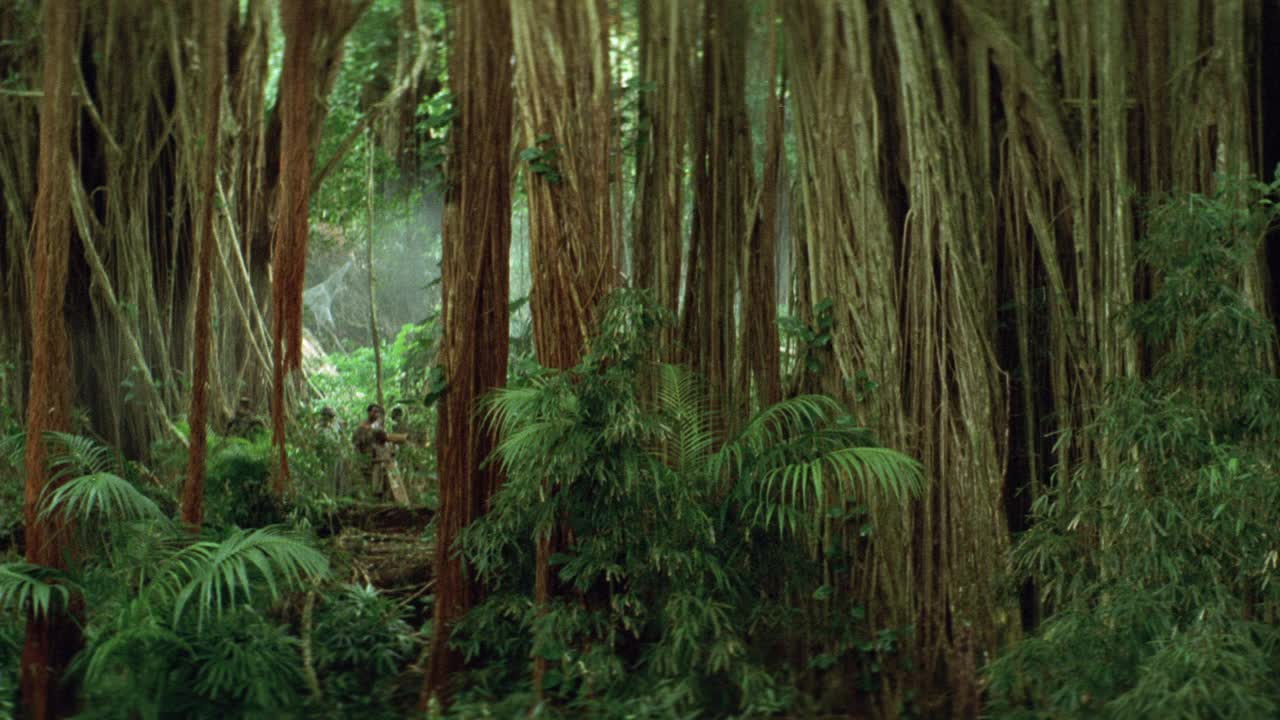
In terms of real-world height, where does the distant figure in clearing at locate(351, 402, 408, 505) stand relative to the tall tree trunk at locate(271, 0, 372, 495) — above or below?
below

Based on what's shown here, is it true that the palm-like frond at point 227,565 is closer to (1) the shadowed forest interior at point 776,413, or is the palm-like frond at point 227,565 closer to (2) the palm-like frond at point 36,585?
(1) the shadowed forest interior at point 776,413

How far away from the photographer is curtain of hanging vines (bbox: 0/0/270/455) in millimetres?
6328

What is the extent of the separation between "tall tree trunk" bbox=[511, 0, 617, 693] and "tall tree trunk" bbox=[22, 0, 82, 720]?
55.7 inches

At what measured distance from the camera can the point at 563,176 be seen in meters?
3.87

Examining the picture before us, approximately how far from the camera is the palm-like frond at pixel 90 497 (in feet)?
11.4

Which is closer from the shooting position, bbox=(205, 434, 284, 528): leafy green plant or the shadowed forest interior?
the shadowed forest interior

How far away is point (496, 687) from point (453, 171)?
1780mm

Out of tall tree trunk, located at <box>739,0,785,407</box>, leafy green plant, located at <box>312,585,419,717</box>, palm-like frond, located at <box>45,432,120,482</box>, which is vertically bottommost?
leafy green plant, located at <box>312,585,419,717</box>

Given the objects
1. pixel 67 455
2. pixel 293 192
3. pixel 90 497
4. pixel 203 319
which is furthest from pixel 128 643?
pixel 293 192

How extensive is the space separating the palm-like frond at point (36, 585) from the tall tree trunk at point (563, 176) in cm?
163

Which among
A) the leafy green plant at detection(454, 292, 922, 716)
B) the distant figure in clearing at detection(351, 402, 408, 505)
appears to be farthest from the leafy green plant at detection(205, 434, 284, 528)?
the leafy green plant at detection(454, 292, 922, 716)

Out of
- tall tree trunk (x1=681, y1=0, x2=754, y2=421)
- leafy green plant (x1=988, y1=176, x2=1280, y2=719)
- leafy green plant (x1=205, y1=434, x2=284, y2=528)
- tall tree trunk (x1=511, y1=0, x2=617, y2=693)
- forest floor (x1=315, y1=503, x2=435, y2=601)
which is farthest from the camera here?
leafy green plant (x1=205, y1=434, x2=284, y2=528)

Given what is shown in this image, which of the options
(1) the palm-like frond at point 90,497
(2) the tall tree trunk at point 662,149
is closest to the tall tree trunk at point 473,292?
(2) the tall tree trunk at point 662,149

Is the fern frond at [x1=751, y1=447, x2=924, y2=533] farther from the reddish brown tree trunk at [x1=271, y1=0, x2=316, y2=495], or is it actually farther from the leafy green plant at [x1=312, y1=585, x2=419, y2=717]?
the reddish brown tree trunk at [x1=271, y1=0, x2=316, y2=495]
